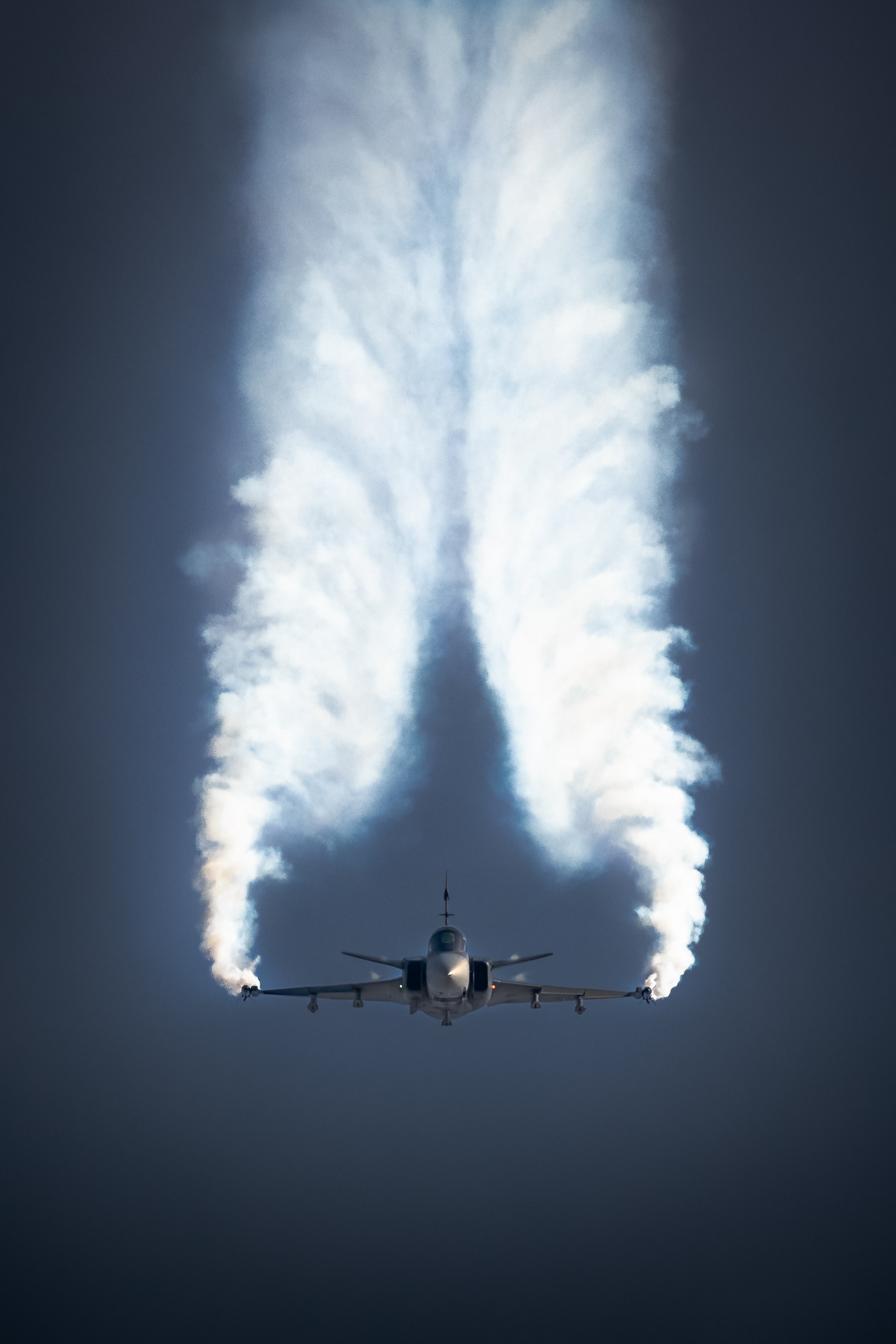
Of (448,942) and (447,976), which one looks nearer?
(447,976)

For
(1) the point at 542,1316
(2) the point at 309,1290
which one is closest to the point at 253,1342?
(2) the point at 309,1290

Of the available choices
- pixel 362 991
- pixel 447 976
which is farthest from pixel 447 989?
pixel 362 991

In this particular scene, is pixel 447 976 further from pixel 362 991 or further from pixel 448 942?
pixel 362 991

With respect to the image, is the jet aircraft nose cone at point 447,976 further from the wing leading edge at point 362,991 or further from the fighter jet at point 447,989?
the wing leading edge at point 362,991

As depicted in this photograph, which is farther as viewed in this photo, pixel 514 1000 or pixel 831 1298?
pixel 831 1298

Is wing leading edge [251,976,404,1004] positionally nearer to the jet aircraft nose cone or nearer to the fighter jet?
the fighter jet

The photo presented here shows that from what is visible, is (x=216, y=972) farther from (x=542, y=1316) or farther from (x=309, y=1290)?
(x=542, y=1316)

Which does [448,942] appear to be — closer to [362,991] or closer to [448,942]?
[448,942]

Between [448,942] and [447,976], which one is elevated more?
[448,942]
